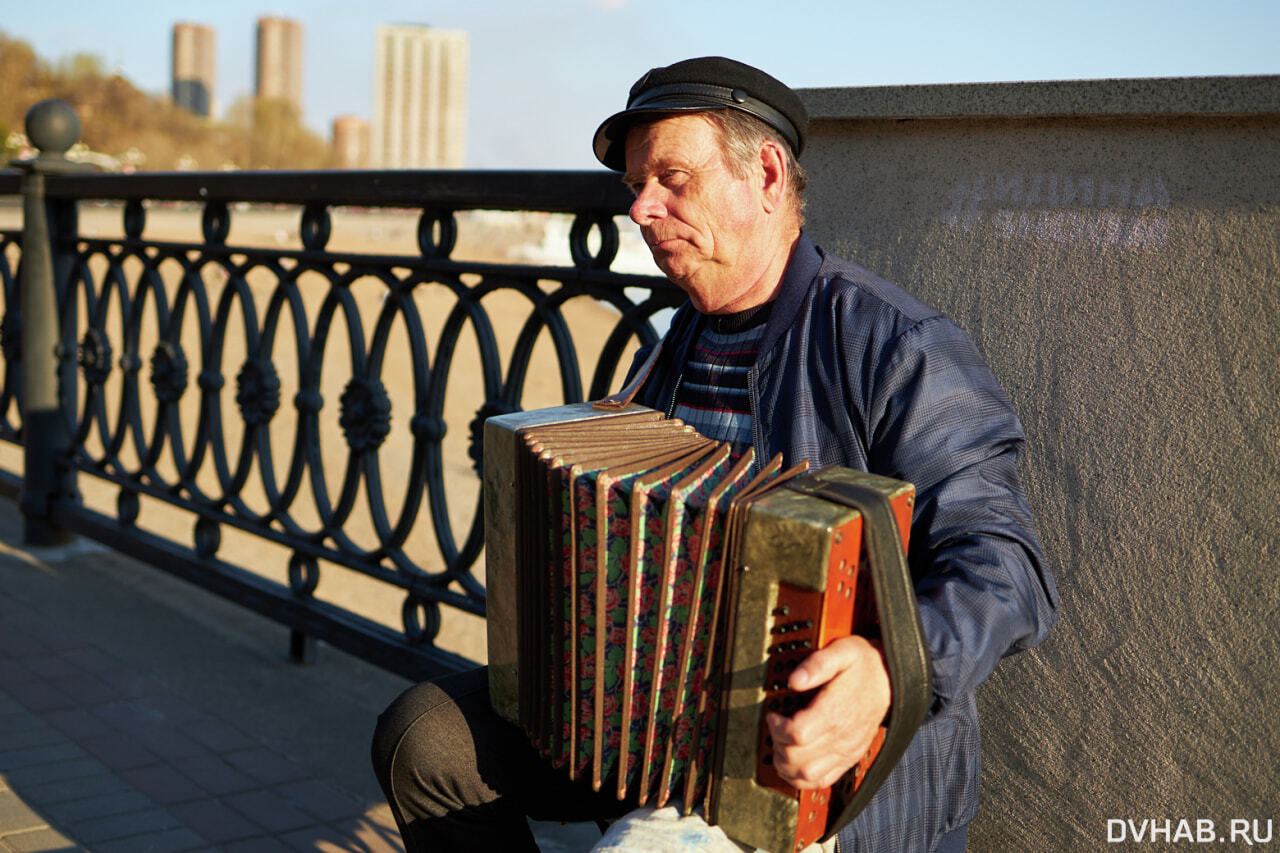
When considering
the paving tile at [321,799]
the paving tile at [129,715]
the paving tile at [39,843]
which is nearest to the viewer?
the paving tile at [39,843]

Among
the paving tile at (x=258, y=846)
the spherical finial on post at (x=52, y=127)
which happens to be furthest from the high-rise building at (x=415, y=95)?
the paving tile at (x=258, y=846)

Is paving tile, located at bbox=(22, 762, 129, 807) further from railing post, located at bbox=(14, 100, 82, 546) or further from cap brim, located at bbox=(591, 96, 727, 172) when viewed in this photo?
railing post, located at bbox=(14, 100, 82, 546)

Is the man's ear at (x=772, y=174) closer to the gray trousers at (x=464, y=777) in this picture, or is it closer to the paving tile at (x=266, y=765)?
the gray trousers at (x=464, y=777)

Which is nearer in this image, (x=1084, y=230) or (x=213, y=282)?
(x=1084, y=230)

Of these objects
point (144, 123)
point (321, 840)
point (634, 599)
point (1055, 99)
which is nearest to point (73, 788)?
point (321, 840)

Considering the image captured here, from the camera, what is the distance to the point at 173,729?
3.37 m

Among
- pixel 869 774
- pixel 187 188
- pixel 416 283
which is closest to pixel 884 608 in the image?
pixel 869 774

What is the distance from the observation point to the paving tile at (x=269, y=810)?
290cm

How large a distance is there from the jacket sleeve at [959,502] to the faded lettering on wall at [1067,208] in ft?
1.23

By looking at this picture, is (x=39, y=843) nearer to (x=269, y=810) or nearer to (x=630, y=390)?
(x=269, y=810)

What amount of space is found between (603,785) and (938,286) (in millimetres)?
1110

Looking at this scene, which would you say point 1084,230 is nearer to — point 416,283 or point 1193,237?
point 1193,237

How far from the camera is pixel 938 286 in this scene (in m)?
2.25

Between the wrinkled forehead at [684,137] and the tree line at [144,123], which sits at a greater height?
the tree line at [144,123]
